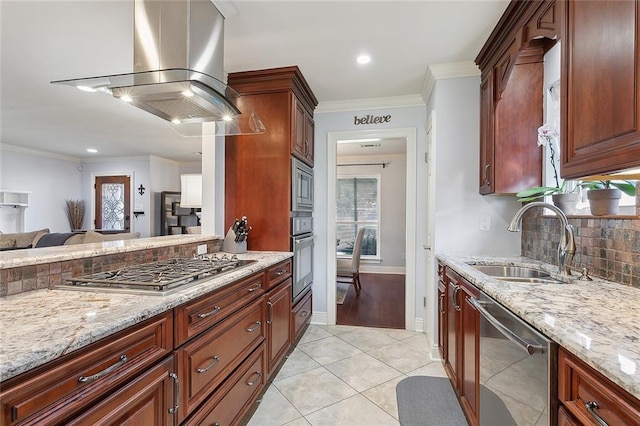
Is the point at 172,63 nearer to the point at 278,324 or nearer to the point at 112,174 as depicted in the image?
the point at 278,324

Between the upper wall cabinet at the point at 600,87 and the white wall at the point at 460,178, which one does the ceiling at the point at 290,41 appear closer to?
the white wall at the point at 460,178

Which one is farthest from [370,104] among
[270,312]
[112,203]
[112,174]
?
[112,203]

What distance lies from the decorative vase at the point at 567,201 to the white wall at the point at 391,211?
13.9 ft

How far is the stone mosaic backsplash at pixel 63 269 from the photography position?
3.76 feet

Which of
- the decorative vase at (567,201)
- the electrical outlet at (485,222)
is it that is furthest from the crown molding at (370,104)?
the decorative vase at (567,201)

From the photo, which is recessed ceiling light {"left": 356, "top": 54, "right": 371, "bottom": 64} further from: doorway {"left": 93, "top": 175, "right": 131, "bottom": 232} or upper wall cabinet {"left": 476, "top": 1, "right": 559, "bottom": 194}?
doorway {"left": 93, "top": 175, "right": 131, "bottom": 232}

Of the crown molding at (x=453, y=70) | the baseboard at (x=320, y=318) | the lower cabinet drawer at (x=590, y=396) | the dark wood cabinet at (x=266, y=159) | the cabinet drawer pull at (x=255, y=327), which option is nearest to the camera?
the lower cabinet drawer at (x=590, y=396)

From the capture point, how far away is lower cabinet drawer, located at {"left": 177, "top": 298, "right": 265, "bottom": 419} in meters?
1.19

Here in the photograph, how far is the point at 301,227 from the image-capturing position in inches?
113

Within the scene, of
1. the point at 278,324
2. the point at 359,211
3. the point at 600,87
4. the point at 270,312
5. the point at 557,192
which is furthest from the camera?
the point at 359,211

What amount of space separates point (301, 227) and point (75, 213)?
6.40 m

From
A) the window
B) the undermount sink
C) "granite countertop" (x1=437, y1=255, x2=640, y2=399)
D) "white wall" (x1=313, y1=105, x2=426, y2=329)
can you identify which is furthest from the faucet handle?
the window

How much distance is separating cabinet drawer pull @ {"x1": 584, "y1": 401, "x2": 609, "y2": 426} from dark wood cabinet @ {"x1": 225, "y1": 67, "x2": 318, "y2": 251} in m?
2.07

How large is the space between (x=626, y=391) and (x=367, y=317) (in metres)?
2.99
